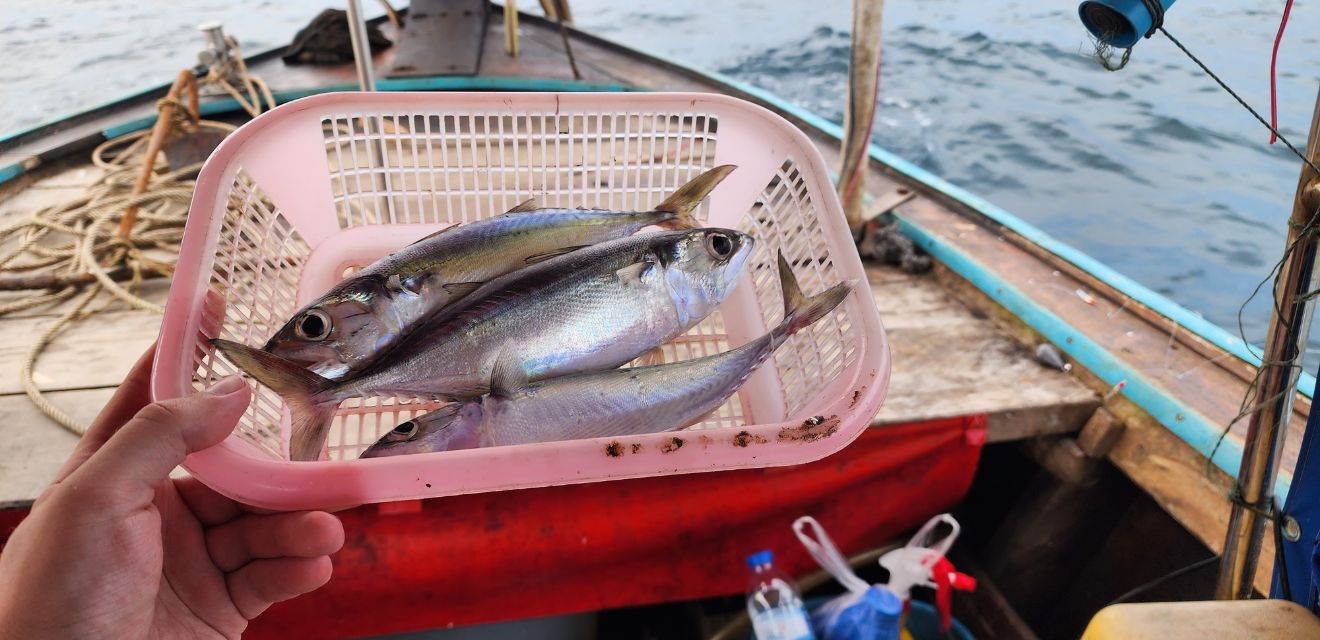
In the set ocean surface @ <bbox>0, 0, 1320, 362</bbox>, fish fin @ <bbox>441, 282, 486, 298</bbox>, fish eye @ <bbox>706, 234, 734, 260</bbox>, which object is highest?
fish eye @ <bbox>706, 234, 734, 260</bbox>

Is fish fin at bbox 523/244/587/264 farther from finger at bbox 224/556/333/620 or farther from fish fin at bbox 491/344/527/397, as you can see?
finger at bbox 224/556/333/620

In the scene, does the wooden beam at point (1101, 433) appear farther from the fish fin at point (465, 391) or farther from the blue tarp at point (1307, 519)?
the fish fin at point (465, 391)

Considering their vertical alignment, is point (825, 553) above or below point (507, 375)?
below

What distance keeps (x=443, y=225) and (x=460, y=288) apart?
546 mm

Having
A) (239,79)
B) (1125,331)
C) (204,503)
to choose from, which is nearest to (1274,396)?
(1125,331)

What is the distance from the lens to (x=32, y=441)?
193 cm

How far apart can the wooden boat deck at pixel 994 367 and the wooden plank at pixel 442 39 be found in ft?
8.87

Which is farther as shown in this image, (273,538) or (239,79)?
(239,79)

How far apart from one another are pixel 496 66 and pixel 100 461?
4.74 m

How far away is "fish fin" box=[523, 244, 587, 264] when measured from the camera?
1.42 meters

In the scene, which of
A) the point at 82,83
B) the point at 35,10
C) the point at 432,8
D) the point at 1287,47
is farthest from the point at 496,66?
the point at 35,10

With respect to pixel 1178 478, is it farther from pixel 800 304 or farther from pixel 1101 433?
pixel 800 304

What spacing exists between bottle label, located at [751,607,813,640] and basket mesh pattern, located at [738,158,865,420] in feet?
2.73

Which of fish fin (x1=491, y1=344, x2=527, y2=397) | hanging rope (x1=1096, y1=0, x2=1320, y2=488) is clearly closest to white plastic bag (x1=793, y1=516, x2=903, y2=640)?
hanging rope (x1=1096, y1=0, x2=1320, y2=488)
